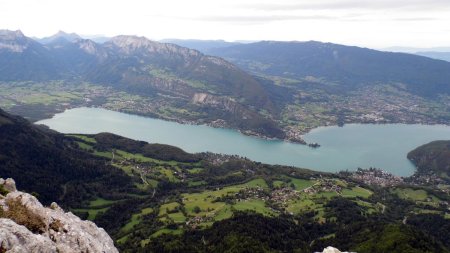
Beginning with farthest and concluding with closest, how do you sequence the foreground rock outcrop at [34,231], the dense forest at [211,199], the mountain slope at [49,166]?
the mountain slope at [49,166] → the dense forest at [211,199] → the foreground rock outcrop at [34,231]

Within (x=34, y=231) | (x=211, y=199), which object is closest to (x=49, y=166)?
(x=211, y=199)

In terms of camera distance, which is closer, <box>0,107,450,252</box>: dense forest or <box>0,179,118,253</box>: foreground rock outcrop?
<box>0,179,118,253</box>: foreground rock outcrop

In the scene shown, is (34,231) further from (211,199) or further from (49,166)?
(49,166)

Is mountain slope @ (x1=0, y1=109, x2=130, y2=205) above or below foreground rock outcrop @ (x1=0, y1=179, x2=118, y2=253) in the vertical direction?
below

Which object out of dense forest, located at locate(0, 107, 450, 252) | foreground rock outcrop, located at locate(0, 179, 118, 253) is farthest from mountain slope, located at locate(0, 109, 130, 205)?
foreground rock outcrop, located at locate(0, 179, 118, 253)

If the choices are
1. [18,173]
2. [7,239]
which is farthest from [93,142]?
[7,239]

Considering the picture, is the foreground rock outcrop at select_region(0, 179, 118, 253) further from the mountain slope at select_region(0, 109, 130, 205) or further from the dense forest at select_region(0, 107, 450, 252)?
the mountain slope at select_region(0, 109, 130, 205)

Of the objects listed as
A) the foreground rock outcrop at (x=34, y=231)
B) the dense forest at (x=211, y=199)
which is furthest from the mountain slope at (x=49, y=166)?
the foreground rock outcrop at (x=34, y=231)

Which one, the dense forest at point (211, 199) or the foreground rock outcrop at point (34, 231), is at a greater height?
the foreground rock outcrop at point (34, 231)

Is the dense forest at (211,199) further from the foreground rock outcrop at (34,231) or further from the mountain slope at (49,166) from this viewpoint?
the foreground rock outcrop at (34,231)
